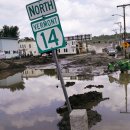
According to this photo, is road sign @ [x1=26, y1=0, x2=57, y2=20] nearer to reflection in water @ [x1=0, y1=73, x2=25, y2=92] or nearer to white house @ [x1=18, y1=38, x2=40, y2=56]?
reflection in water @ [x1=0, y1=73, x2=25, y2=92]

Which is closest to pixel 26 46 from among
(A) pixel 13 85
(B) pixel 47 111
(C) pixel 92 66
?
(C) pixel 92 66

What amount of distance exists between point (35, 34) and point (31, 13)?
0.39 meters

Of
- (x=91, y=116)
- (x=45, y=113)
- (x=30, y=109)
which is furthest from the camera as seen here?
(x=30, y=109)

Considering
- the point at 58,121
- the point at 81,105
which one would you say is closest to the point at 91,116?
the point at 58,121

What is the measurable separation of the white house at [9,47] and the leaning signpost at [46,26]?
219 ft

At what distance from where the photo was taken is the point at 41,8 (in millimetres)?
5199

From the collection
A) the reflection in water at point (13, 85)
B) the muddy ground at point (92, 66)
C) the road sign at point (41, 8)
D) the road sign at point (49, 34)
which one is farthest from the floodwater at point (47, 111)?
the muddy ground at point (92, 66)

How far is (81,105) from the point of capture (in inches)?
549

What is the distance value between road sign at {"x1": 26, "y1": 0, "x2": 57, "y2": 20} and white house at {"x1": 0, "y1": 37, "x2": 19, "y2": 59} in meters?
66.7

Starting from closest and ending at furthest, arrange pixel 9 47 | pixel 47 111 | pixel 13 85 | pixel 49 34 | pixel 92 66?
1. pixel 49 34
2. pixel 47 111
3. pixel 13 85
4. pixel 92 66
5. pixel 9 47

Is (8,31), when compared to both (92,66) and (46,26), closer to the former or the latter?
(92,66)

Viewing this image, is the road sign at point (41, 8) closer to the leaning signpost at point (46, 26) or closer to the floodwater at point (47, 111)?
the leaning signpost at point (46, 26)

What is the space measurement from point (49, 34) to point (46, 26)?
161 millimetres

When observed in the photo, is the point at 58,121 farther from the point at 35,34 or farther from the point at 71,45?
the point at 71,45
